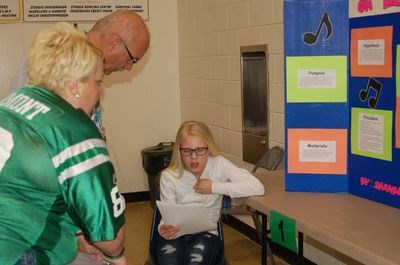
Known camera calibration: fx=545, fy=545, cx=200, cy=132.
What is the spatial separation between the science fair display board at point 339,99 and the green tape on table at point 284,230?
0.99 ft

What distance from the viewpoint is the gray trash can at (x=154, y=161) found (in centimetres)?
501

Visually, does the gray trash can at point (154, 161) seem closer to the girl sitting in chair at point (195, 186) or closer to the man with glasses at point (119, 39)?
the girl sitting in chair at point (195, 186)

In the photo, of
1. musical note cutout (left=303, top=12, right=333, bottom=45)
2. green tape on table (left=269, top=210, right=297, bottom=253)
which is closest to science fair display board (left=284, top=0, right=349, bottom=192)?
musical note cutout (left=303, top=12, right=333, bottom=45)

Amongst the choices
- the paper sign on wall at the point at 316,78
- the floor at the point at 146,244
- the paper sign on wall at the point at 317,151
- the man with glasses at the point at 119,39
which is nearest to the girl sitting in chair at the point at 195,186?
the paper sign on wall at the point at 317,151

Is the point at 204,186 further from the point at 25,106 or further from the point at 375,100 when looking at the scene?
the point at 25,106

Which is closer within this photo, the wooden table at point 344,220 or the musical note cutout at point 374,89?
the wooden table at point 344,220

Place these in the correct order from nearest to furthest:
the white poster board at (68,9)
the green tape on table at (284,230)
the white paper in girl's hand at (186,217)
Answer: the green tape on table at (284,230)
the white paper in girl's hand at (186,217)
the white poster board at (68,9)

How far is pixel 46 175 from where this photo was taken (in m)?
1.29

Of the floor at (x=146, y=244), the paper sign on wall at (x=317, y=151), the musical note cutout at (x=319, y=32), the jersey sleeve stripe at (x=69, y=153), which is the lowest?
the floor at (x=146, y=244)

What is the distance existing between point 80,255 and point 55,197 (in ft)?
1.04

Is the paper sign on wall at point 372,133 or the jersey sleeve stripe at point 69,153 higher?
the jersey sleeve stripe at point 69,153

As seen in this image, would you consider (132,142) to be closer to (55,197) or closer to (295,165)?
(295,165)

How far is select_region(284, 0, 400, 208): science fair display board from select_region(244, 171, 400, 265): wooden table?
0.25ft

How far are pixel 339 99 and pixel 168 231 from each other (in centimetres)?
109
